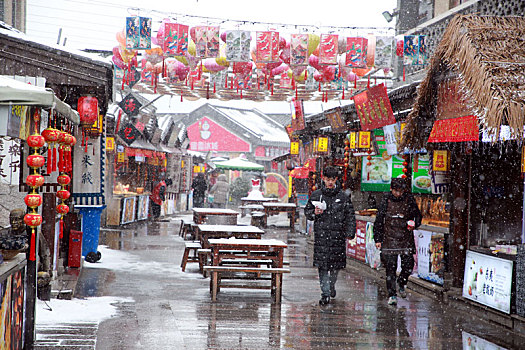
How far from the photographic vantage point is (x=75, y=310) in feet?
26.5

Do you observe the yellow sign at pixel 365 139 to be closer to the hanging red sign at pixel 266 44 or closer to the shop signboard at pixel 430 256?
the hanging red sign at pixel 266 44

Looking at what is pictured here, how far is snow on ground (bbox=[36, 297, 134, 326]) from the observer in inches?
297

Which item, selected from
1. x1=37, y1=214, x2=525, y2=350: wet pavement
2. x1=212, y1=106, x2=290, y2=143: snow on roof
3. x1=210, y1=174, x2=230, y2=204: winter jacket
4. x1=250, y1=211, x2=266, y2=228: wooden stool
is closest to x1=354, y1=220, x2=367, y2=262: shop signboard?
x1=37, y1=214, x2=525, y2=350: wet pavement

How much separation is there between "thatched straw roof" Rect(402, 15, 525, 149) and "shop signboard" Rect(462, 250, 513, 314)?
1.83 metres

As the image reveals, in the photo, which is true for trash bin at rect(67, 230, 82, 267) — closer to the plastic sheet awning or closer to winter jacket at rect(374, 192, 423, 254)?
winter jacket at rect(374, 192, 423, 254)

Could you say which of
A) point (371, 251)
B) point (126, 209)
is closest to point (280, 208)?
point (126, 209)

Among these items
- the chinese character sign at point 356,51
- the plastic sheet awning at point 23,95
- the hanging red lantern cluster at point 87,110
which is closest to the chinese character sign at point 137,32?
the hanging red lantern cluster at point 87,110

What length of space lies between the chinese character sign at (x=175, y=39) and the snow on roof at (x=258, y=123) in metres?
35.3

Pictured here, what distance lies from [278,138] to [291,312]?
4258cm

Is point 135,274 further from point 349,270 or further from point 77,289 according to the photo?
point 349,270

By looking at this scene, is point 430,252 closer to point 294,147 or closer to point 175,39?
point 175,39

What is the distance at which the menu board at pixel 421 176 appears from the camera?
1257cm

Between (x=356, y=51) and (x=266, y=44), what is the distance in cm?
201

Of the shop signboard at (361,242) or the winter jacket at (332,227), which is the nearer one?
the winter jacket at (332,227)
